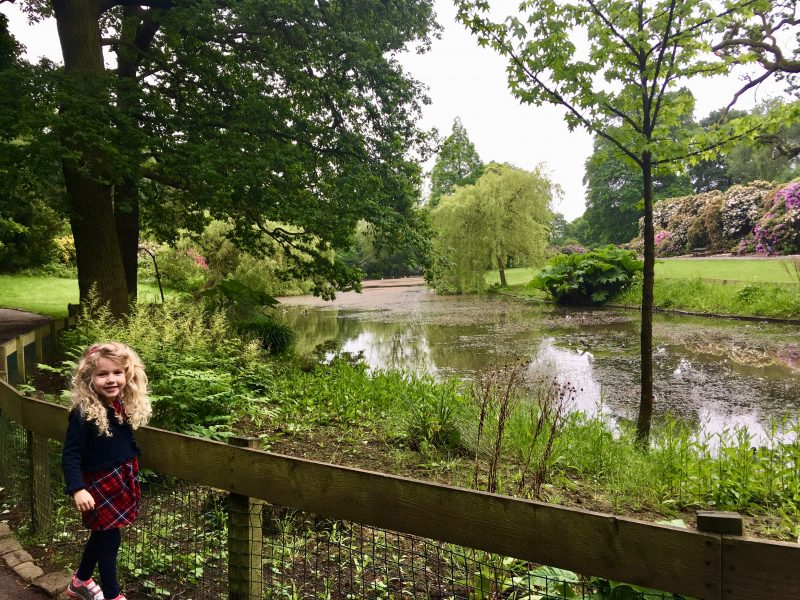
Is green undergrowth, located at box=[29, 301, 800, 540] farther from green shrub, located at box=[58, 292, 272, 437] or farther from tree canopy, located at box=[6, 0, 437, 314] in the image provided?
tree canopy, located at box=[6, 0, 437, 314]

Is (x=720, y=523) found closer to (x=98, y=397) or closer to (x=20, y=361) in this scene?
(x=98, y=397)

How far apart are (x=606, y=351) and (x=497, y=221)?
1898cm

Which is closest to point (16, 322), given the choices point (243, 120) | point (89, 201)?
point (89, 201)

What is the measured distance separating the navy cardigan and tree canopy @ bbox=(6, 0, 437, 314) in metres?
6.60

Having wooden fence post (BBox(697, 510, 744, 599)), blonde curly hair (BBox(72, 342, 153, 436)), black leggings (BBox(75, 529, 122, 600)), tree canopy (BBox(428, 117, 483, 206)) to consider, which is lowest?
black leggings (BBox(75, 529, 122, 600))

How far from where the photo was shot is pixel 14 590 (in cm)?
316

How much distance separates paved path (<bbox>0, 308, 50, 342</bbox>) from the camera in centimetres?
1128

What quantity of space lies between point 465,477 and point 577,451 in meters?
1.30

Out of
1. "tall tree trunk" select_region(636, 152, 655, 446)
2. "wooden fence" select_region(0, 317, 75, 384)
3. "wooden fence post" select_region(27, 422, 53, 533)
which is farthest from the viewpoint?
"wooden fence" select_region(0, 317, 75, 384)

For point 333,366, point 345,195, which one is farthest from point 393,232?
point 333,366

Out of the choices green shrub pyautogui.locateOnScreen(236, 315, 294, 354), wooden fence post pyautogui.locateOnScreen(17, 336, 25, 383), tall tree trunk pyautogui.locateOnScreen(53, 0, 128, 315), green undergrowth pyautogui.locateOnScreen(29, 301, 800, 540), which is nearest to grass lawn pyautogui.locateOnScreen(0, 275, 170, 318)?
green shrub pyautogui.locateOnScreen(236, 315, 294, 354)

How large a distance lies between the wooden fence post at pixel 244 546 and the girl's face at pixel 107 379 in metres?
0.66

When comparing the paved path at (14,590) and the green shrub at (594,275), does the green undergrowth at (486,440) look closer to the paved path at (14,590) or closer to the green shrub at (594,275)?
the paved path at (14,590)

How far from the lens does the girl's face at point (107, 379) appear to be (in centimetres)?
278
